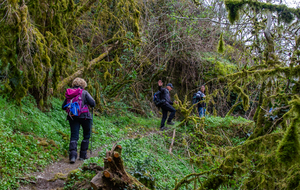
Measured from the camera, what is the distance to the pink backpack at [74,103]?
19.1 feet

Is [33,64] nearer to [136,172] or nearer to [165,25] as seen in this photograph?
[136,172]

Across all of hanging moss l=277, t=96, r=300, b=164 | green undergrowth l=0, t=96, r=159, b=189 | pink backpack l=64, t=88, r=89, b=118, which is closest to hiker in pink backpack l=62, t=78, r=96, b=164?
pink backpack l=64, t=88, r=89, b=118

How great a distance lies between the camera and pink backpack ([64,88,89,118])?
5827 millimetres

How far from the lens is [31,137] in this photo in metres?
5.93

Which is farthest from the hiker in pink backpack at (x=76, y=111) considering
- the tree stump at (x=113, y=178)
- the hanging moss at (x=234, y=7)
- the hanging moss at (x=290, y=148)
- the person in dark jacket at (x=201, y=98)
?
the person in dark jacket at (x=201, y=98)

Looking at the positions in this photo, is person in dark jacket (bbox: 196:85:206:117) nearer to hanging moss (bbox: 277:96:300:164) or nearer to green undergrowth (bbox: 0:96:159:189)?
green undergrowth (bbox: 0:96:159:189)

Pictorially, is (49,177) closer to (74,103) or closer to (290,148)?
(74,103)

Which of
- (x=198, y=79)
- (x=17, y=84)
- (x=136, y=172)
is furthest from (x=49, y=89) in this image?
(x=198, y=79)

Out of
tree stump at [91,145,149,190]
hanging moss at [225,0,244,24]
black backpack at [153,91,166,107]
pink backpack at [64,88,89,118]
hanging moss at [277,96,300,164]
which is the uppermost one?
hanging moss at [225,0,244,24]

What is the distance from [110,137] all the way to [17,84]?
4061 mm

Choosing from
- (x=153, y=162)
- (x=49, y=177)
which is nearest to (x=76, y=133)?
(x=49, y=177)

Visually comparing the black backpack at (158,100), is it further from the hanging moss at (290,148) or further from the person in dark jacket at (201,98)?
the hanging moss at (290,148)

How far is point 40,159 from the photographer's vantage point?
18.0 ft

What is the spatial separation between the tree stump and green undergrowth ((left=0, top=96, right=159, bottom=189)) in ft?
5.28
